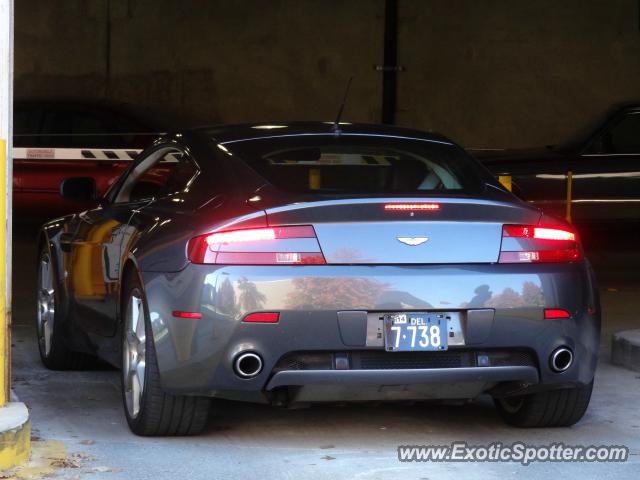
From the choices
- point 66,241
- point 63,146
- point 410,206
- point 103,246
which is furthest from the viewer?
point 63,146

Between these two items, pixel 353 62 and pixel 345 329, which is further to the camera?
pixel 353 62

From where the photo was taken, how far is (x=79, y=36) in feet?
63.9

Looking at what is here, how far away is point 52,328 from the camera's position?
7.15 meters

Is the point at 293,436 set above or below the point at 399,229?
below

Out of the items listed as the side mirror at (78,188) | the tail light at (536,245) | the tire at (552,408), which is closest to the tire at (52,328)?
the side mirror at (78,188)

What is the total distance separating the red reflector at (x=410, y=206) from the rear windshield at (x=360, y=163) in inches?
12.4

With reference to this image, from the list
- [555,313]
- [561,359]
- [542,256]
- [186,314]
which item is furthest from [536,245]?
[186,314]

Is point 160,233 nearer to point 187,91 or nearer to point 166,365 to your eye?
point 166,365

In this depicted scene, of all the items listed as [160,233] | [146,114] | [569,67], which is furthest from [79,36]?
[160,233]

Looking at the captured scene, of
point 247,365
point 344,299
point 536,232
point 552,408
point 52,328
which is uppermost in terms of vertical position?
point 536,232

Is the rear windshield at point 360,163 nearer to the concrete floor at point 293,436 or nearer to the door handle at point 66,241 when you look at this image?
the concrete floor at point 293,436

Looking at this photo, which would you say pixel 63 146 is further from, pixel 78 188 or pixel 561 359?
pixel 561 359

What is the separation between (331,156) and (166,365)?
4.32ft

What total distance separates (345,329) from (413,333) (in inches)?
10.6
